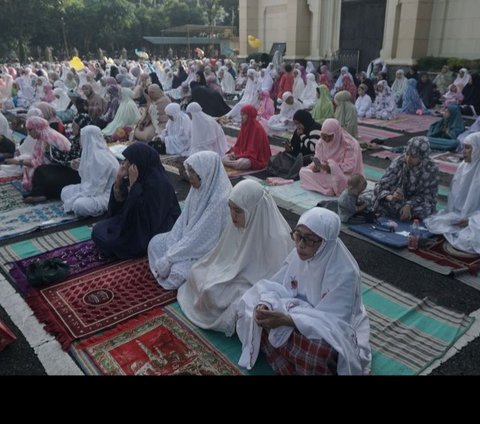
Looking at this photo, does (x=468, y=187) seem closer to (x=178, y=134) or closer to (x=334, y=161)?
(x=334, y=161)

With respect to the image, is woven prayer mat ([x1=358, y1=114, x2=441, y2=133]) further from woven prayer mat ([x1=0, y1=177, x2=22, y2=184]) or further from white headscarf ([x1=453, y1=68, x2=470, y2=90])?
woven prayer mat ([x1=0, y1=177, x2=22, y2=184])

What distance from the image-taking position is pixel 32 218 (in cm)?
489

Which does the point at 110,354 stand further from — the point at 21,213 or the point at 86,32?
the point at 86,32

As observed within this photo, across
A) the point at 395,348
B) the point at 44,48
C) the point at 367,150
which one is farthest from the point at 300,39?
the point at 44,48

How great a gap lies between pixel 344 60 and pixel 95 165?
47.3 feet

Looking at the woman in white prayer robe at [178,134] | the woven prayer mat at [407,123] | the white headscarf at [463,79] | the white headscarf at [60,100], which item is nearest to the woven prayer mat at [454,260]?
the woman in white prayer robe at [178,134]

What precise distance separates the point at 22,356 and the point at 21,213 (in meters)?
2.71

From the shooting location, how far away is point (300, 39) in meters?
18.3

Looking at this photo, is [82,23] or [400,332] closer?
[400,332]

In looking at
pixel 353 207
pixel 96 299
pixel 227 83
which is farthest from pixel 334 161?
pixel 227 83

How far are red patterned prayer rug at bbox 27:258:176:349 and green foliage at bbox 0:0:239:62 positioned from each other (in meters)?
27.2

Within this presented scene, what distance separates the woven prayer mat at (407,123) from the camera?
9312 millimetres

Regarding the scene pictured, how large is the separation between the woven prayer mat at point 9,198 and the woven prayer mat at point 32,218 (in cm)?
14

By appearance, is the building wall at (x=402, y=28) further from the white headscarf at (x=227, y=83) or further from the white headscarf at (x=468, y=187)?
the white headscarf at (x=468, y=187)
